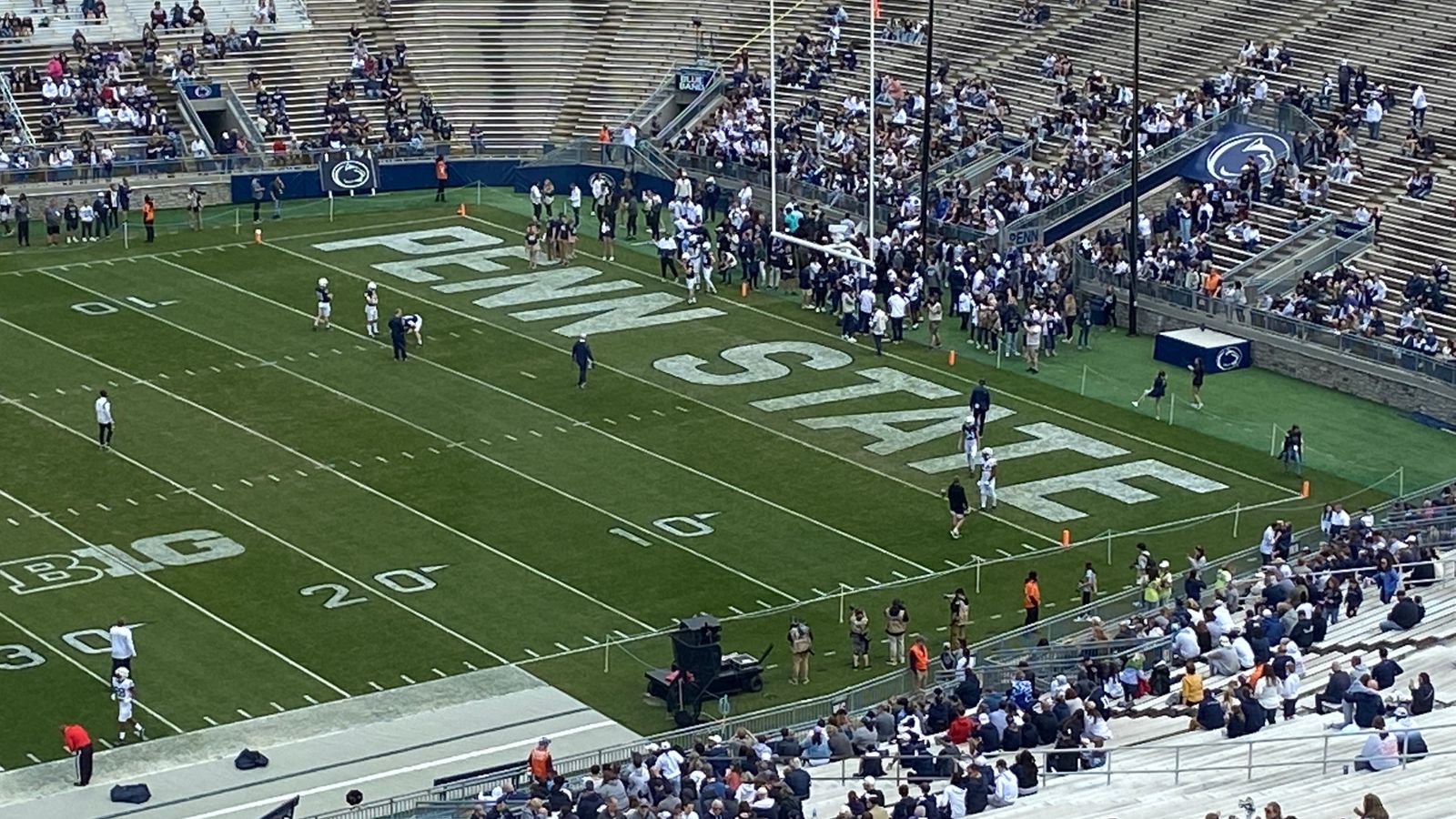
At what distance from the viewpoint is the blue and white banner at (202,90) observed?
66.6 meters

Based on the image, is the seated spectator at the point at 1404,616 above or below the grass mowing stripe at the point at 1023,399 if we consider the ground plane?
above

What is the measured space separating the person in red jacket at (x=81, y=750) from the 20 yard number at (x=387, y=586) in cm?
604

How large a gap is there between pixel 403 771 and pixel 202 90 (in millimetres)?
34976

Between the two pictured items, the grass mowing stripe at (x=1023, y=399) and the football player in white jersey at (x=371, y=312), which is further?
the football player in white jersey at (x=371, y=312)

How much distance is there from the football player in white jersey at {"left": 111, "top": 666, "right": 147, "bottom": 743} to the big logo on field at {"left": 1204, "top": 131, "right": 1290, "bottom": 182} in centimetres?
2873

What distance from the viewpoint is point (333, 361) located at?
5091cm

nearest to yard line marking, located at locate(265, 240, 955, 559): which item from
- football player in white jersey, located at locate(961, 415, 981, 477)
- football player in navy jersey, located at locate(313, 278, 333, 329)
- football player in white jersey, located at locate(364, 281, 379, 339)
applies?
football player in white jersey, located at locate(961, 415, 981, 477)

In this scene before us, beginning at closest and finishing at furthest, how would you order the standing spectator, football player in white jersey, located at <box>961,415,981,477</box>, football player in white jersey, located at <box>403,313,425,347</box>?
1. the standing spectator
2. football player in white jersey, located at <box>961,415,981,477</box>
3. football player in white jersey, located at <box>403,313,425,347</box>

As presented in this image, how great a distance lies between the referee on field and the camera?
45.6 meters

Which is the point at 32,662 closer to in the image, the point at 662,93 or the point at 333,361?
the point at 333,361

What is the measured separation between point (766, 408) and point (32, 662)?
15075 mm

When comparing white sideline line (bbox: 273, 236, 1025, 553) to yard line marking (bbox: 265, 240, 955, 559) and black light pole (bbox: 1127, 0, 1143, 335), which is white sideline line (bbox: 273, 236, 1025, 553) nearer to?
yard line marking (bbox: 265, 240, 955, 559)

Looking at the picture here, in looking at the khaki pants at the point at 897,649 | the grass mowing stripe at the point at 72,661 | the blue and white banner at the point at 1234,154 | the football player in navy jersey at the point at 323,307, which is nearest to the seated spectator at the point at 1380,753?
the khaki pants at the point at 897,649

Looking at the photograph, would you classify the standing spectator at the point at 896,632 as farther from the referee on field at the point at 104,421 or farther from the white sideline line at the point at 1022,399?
the referee on field at the point at 104,421
